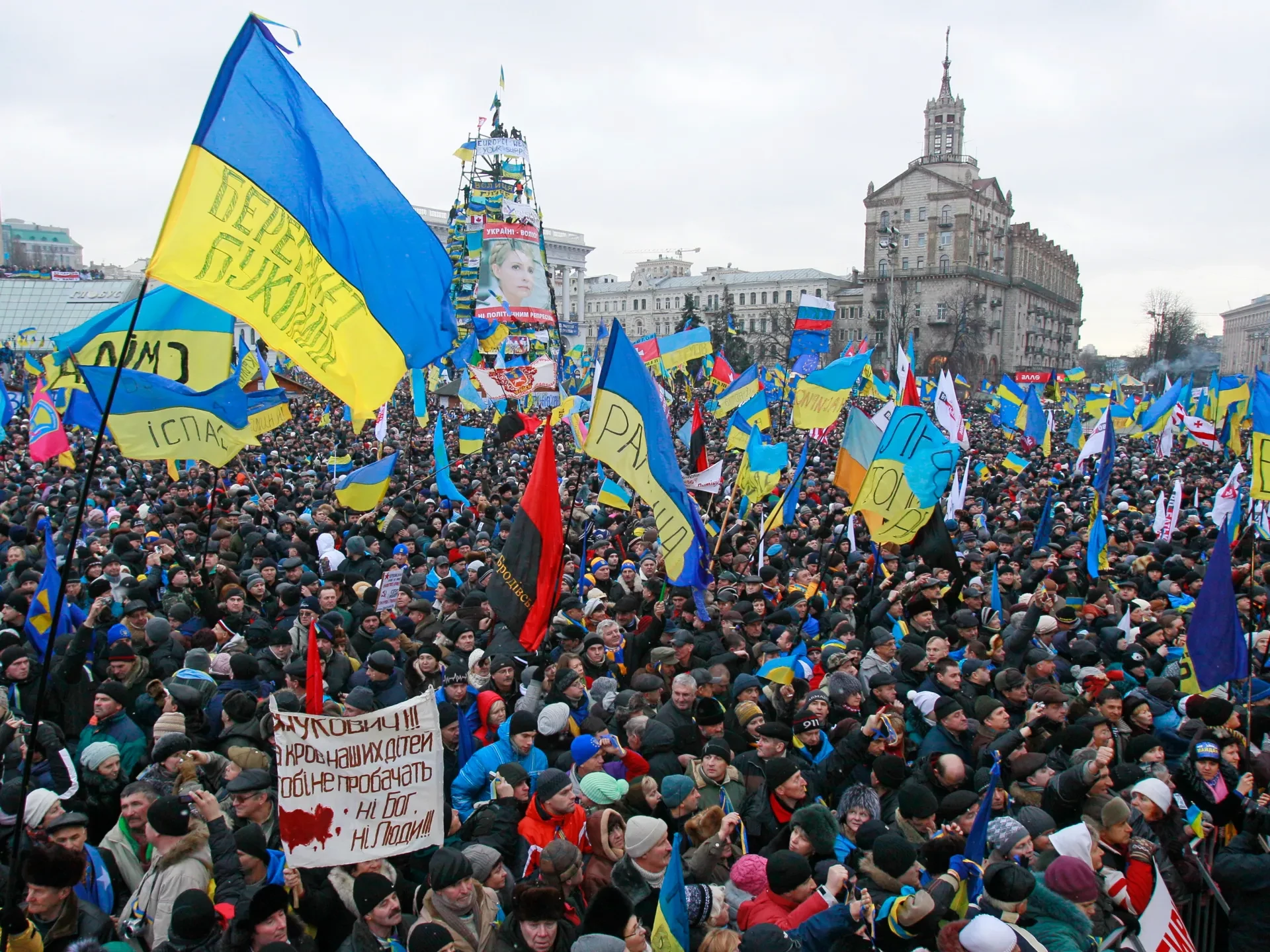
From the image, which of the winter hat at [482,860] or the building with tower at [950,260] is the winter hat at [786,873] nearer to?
the winter hat at [482,860]

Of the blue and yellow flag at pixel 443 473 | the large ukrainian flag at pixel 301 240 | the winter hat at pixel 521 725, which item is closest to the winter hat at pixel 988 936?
the winter hat at pixel 521 725

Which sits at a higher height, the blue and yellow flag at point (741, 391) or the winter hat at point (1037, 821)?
the blue and yellow flag at point (741, 391)

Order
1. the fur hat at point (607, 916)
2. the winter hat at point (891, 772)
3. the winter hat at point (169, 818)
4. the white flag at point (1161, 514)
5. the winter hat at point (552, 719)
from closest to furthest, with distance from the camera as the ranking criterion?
1. the fur hat at point (607, 916)
2. the winter hat at point (169, 818)
3. the winter hat at point (891, 772)
4. the winter hat at point (552, 719)
5. the white flag at point (1161, 514)

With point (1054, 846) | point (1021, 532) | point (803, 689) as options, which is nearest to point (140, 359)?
point (803, 689)

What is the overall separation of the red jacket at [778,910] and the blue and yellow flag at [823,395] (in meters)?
10.1

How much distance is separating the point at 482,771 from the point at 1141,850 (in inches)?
114

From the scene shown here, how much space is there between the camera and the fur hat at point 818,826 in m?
3.89

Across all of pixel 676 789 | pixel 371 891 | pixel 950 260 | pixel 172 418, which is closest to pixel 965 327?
pixel 950 260

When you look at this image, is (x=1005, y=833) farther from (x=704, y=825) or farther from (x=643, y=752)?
(x=643, y=752)

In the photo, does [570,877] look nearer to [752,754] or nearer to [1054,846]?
[752,754]

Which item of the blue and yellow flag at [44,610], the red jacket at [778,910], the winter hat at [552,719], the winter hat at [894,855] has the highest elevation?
the blue and yellow flag at [44,610]

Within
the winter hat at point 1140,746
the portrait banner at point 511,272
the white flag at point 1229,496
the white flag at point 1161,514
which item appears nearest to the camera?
Answer: the winter hat at point 1140,746

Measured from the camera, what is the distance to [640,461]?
593cm

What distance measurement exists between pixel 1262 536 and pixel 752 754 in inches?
420
